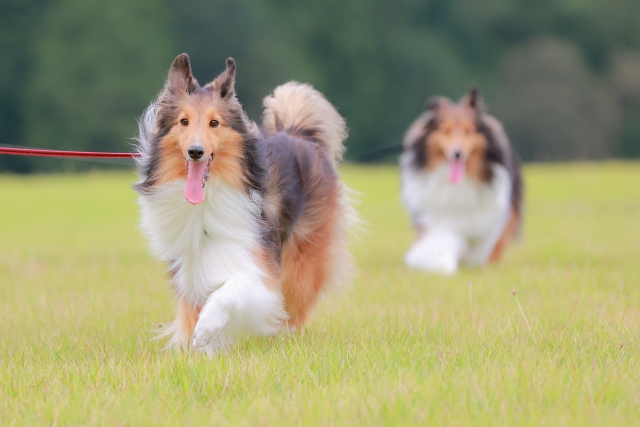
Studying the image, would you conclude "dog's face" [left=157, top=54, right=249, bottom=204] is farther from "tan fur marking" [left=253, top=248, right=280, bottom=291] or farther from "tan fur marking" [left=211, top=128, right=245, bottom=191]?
"tan fur marking" [left=253, top=248, right=280, bottom=291]

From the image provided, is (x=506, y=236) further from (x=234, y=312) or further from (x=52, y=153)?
(x=52, y=153)

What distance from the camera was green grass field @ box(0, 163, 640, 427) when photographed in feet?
12.2

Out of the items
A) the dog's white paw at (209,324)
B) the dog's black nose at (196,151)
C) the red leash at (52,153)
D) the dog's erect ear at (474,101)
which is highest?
the dog's erect ear at (474,101)

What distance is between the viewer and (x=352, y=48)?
42.7 metres

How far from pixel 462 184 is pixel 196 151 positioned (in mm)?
5192

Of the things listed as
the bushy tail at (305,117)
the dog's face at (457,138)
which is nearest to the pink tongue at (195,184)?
the bushy tail at (305,117)

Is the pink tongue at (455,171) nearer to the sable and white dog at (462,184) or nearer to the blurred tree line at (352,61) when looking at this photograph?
the sable and white dog at (462,184)

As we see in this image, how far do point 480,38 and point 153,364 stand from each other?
144 ft

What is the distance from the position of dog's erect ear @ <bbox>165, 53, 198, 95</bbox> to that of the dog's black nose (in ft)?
1.70

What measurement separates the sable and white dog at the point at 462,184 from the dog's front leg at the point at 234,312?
13.9 feet

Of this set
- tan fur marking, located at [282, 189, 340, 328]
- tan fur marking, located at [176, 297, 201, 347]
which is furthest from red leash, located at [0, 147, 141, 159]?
tan fur marking, located at [282, 189, 340, 328]

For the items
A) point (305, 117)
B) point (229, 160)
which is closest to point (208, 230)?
point (229, 160)

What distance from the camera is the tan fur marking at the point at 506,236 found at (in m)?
9.62

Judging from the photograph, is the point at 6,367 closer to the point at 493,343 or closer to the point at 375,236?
the point at 493,343
